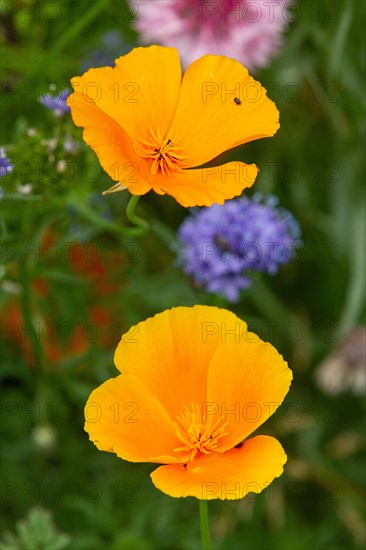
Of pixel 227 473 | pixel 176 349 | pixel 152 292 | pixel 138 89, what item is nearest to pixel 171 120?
pixel 138 89

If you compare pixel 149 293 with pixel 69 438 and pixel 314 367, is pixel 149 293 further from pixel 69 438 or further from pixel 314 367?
pixel 314 367

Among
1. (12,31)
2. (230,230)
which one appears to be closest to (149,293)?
(230,230)

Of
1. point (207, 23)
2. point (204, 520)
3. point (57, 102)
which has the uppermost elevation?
point (207, 23)

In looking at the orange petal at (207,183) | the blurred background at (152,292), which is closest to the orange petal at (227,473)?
the orange petal at (207,183)

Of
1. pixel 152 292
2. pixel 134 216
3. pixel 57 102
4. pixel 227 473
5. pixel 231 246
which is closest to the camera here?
pixel 227 473

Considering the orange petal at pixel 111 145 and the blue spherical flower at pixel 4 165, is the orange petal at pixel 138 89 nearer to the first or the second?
the orange petal at pixel 111 145

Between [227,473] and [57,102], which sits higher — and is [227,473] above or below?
below

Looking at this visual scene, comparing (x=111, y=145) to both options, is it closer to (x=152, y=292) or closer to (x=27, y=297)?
(x=27, y=297)
